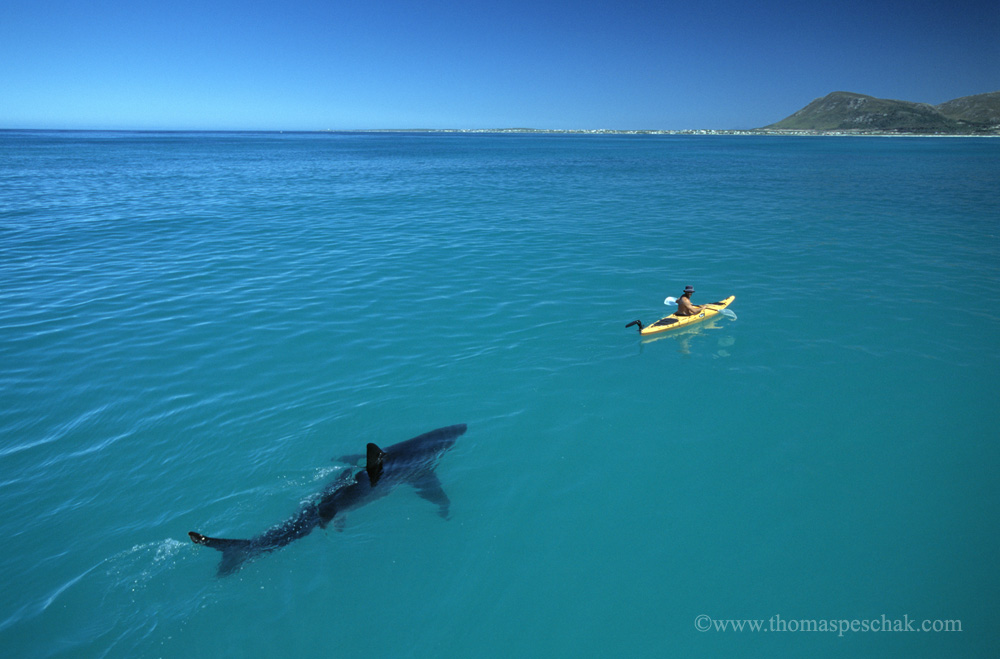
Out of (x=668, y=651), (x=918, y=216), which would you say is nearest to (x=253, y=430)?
(x=668, y=651)

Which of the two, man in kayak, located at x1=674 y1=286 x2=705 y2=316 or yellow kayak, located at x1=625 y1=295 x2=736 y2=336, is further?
man in kayak, located at x1=674 y1=286 x2=705 y2=316

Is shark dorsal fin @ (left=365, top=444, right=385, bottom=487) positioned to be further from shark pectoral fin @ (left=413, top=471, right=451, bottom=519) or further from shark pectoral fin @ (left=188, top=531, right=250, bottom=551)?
shark pectoral fin @ (left=188, top=531, right=250, bottom=551)

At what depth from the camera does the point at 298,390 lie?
12.7 meters

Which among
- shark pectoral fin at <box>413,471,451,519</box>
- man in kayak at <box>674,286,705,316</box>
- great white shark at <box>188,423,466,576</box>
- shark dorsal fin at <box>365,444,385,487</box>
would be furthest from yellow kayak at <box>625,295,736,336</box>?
shark dorsal fin at <box>365,444,385,487</box>

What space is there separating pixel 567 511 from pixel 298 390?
7.71 metres

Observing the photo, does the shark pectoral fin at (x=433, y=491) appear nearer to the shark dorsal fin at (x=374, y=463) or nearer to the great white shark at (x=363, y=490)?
the great white shark at (x=363, y=490)

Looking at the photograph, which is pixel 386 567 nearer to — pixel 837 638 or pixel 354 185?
pixel 837 638

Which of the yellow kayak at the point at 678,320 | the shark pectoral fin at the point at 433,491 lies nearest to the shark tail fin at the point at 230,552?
the shark pectoral fin at the point at 433,491

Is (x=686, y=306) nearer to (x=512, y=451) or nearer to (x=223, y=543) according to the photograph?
(x=512, y=451)

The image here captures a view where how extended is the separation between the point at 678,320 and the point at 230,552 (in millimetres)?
13750

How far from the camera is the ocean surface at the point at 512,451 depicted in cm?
725

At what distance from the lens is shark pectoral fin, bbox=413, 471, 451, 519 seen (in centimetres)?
926

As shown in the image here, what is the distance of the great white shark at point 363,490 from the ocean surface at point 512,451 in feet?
0.83

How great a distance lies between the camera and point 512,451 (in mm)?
10688
